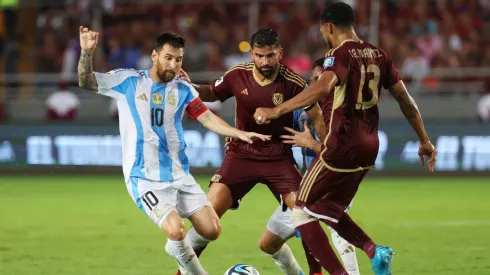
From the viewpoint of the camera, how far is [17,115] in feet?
60.5

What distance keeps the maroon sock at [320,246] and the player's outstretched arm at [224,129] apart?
2.66 feet

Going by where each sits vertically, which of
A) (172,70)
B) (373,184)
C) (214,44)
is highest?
(172,70)

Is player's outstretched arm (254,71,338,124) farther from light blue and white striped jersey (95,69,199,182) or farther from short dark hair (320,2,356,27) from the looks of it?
light blue and white striped jersey (95,69,199,182)

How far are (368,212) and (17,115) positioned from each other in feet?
27.3

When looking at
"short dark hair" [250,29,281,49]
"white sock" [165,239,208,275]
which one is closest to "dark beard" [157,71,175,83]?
"short dark hair" [250,29,281,49]

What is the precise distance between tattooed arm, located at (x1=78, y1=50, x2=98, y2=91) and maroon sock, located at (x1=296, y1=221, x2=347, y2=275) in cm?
203

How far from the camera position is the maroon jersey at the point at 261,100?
8.29 meters

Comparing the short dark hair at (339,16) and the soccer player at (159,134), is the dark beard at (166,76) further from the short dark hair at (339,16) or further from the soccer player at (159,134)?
the short dark hair at (339,16)

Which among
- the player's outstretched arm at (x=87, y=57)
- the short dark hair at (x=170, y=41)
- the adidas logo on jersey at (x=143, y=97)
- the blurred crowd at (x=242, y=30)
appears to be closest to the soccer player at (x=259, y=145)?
the short dark hair at (x=170, y=41)

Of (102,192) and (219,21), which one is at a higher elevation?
(219,21)

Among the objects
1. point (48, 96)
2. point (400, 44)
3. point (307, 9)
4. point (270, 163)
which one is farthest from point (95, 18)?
point (270, 163)

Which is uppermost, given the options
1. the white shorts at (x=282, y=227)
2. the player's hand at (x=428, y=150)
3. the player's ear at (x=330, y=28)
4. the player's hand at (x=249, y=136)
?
the player's ear at (x=330, y=28)

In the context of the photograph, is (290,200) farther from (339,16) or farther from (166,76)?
(339,16)

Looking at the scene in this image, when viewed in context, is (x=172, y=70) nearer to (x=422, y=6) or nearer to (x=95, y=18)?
(x=95, y=18)
